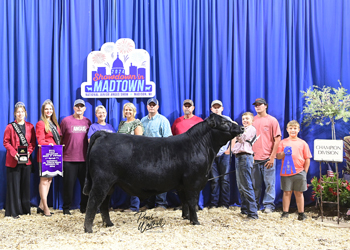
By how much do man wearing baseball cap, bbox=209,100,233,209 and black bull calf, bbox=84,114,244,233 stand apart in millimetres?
1129

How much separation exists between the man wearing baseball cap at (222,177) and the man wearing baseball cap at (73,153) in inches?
73.5

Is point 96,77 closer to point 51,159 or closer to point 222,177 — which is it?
point 51,159

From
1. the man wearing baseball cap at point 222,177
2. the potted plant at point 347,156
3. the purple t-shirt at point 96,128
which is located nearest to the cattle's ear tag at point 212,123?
the man wearing baseball cap at point 222,177

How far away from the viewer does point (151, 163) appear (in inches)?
123

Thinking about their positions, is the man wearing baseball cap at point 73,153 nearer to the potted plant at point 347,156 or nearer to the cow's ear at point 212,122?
the cow's ear at point 212,122

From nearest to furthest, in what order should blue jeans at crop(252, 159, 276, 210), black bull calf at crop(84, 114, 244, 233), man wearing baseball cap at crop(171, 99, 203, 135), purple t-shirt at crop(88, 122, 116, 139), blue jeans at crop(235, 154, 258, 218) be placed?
black bull calf at crop(84, 114, 244, 233) < blue jeans at crop(235, 154, 258, 218) < purple t-shirt at crop(88, 122, 116, 139) < blue jeans at crop(252, 159, 276, 210) < man wearing baseball cap at crop(171, 99, 203, 135)

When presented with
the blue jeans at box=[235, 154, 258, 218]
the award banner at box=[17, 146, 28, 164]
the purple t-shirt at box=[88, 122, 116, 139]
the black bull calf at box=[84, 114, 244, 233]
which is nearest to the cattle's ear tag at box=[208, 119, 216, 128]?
the black bull calf at box=[84, 114, 244, 233]

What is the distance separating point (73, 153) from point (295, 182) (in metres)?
2.99

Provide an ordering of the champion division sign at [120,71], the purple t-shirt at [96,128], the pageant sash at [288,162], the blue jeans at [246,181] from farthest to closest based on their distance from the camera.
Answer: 1. the champion division sign at [120,71]
2. the purple t-shirt at [96,128]
3. the pageant sash at [288,162]
4. the blue jeans at [246,181]

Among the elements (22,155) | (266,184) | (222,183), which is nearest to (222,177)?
(222,183)

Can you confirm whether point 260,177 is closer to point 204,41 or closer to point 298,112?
point 298,112

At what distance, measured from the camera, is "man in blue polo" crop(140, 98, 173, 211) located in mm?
4273

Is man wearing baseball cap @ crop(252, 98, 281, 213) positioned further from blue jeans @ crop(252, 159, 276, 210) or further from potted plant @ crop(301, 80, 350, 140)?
potted plant @ crop(301, 80, 350, 140)

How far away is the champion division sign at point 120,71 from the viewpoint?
4.75 m
